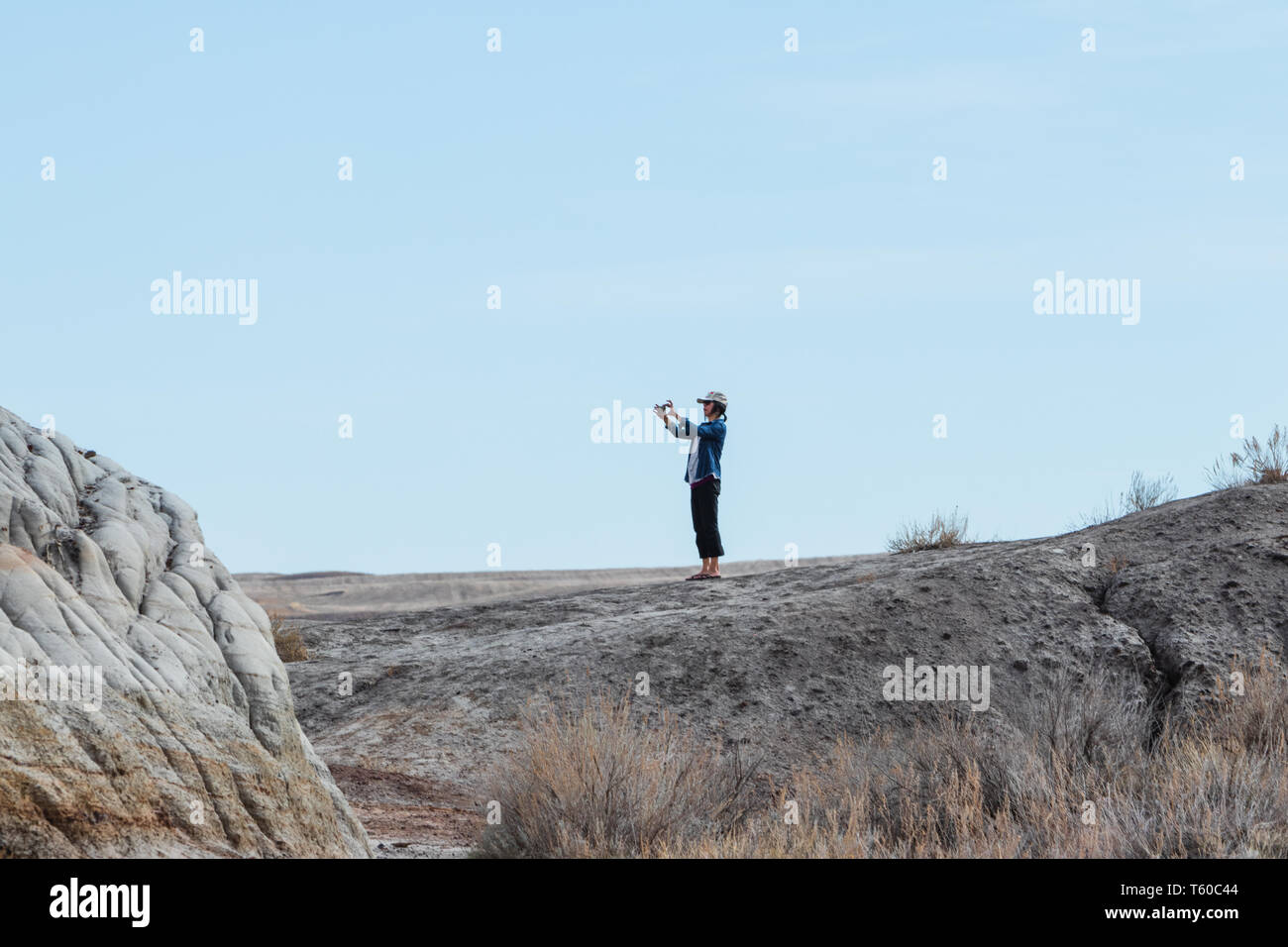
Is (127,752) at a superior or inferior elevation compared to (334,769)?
superior

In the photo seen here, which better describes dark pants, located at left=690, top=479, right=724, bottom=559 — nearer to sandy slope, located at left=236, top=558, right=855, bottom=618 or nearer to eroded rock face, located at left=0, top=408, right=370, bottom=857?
eroded rock face, located at left=0, top=408, right=370, bottom=857

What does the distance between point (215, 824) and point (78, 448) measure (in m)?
3.78

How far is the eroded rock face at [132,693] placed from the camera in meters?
6.44

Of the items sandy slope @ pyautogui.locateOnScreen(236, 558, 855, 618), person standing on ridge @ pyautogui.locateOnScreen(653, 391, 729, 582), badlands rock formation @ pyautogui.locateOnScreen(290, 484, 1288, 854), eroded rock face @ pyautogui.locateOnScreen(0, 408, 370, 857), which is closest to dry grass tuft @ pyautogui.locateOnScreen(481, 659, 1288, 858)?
eroded rock face @ pyautogui.locateOnScreen(0, 408, 370, 857)

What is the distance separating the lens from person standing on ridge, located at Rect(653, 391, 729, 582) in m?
17.0

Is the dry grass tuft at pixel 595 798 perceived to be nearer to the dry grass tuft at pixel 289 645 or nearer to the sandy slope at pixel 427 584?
the dry grass tuft at pixel 289 645

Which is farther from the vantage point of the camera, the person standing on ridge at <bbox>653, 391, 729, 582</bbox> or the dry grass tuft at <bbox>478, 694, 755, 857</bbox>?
the person standing on ridge at <bbox>653, 391, 729, 582</bbox>

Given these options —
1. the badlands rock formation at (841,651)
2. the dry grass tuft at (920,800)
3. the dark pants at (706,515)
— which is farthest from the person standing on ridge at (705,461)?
the dry grass tuft at (920,800)

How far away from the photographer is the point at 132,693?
7.06 m

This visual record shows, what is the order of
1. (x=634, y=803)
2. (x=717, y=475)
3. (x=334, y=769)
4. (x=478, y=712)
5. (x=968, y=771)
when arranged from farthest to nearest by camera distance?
(x=717, y=475) → (x=478, y=712) → (x=334, y=769) → (x=968, y=771) → (x=634, y=803)

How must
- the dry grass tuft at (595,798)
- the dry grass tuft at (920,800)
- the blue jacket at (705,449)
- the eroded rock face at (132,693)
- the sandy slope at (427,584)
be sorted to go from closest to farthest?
the eroded rock face at (132,693), the dry grass tuft at (920,800), the dry grass tuft at (595,798), the blue jacket at (705,449), the sandy slope at (427,584)
